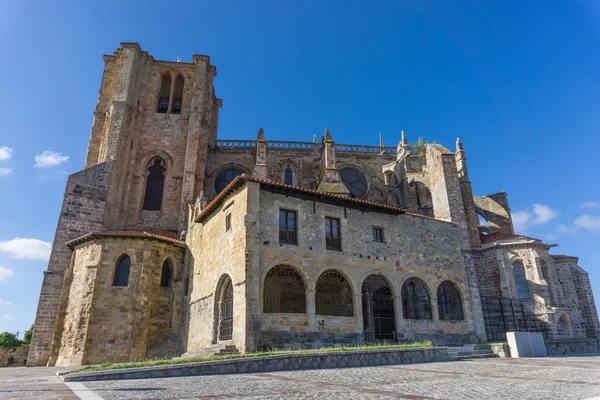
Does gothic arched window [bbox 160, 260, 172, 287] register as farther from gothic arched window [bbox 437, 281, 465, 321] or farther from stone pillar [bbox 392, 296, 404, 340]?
gothic arched window [bbox 437, 281, 465, 321]

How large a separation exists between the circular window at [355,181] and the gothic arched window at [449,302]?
39.9 ft

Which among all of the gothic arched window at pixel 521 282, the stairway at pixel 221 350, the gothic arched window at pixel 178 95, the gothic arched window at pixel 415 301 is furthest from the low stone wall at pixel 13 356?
the gothic arched window at pixel 521 282

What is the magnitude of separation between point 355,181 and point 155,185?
16.2 m

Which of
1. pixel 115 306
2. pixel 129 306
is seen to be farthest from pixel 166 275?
pixel 115 306

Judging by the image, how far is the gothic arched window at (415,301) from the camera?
19.4 metres

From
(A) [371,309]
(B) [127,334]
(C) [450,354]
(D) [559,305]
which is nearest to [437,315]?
(A) [371,309]

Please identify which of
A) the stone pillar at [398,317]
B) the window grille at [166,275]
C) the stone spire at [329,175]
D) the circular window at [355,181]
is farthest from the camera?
the circular window at [355,181]

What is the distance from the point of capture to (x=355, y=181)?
1280 inches

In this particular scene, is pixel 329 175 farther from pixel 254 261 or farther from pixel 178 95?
pixel 178 95

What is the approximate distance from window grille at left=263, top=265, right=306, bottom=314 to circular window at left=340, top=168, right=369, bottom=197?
50.9ft

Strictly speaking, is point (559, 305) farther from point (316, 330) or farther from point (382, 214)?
point (316, 330)

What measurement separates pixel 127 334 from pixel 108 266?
3542 millimetres

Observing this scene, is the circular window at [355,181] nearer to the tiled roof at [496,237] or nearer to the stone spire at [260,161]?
the stone spire at [260,161]

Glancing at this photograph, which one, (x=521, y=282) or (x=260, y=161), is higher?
(x=260, y=161)
